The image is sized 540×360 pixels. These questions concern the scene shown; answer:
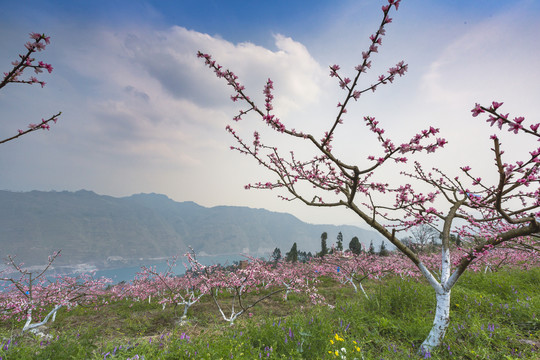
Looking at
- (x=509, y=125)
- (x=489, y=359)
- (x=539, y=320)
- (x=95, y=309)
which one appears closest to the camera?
(x=509, y=125)

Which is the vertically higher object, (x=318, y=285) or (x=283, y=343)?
(x=283, y=343)

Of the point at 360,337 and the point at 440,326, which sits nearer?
the point at 440,326

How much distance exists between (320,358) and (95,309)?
18.4 m

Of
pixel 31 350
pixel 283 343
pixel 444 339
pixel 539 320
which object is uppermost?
pixel 539 320

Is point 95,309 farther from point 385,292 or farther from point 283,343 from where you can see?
point 385,292

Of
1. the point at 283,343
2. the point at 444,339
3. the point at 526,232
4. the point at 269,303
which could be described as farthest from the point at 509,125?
the point at 269,303

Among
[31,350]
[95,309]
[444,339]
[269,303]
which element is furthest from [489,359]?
[95,309]

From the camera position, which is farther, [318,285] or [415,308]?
[318,285]

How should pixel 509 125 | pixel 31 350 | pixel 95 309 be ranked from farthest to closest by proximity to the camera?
1. pixel 95 309
2. pixel 31 350
3. pixel 509 125

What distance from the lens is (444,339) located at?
4.35 metres

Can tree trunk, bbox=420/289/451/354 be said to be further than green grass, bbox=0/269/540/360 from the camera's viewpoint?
Yes

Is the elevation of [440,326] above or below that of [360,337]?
above

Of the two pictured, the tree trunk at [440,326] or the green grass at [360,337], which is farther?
the tree trunk at [440,326]

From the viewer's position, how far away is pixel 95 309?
14977mm
